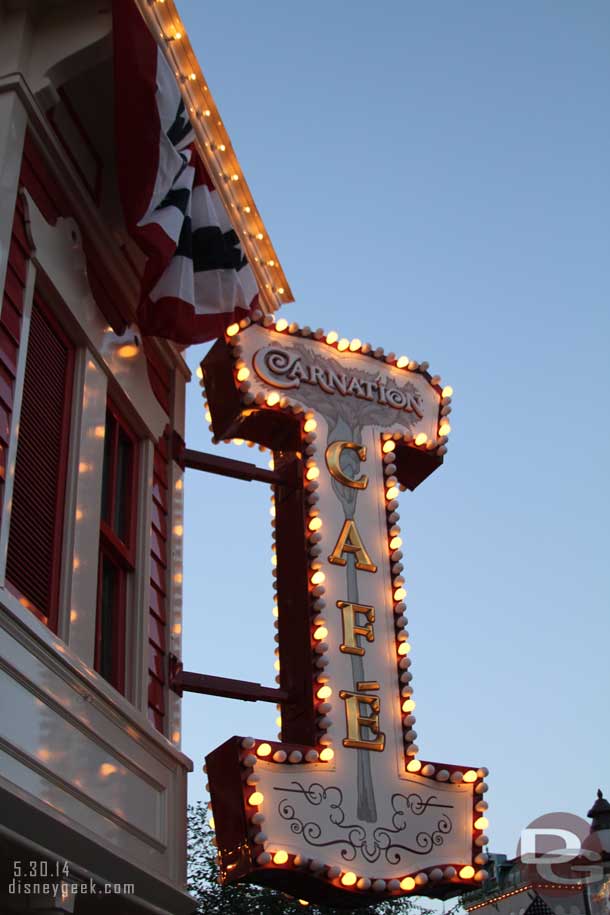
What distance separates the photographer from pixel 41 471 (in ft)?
20.4

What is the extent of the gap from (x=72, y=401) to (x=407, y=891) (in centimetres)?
394

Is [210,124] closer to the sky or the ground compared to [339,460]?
closer to the sky

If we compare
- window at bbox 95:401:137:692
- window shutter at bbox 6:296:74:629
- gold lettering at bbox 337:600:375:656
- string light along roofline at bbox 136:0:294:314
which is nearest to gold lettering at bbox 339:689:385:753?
gold lettering at bbox 337:600:375:656

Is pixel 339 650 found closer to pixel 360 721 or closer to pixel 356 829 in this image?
pixel 360 721

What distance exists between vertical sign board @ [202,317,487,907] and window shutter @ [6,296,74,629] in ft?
5.76

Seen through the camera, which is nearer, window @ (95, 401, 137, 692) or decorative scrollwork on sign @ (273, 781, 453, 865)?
decorative scrollwork on sign @ (273, 781, 453, 865)

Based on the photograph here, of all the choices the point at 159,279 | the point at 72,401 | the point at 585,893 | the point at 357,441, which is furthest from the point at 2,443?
the point at 585,893

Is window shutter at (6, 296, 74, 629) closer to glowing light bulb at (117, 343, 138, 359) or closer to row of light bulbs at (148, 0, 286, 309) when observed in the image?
glowing light bulb at (117, 343, 138, 359)

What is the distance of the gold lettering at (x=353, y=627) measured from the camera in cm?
756

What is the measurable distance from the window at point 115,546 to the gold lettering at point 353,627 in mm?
1605

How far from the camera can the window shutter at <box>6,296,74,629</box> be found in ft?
19.1

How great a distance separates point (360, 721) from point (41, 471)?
2.86 meters

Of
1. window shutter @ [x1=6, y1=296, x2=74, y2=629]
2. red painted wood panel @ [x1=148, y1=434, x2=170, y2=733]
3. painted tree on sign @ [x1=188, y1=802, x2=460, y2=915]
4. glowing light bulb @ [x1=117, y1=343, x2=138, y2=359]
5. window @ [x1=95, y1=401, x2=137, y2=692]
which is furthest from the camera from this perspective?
painted tree on sign @ [x1=188, y1=802, x2=460, y2=915]

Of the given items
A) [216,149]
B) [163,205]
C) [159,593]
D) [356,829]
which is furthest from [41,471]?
[216,149]
